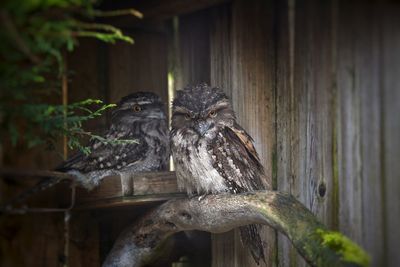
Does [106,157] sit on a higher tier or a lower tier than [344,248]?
higher

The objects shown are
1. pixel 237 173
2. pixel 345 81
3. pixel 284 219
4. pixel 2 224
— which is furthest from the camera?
pixel 237 173

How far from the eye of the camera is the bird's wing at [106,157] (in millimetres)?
3850

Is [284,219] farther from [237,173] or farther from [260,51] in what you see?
[260,51]

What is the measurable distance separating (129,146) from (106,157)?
223 millimetres

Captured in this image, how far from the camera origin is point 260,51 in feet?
12.4

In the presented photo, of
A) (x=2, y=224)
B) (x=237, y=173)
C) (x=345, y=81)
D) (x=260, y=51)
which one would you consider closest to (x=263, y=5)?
(x=260, y=51)

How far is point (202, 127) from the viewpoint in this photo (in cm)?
390

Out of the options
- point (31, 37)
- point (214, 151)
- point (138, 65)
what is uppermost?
point (138, 65)

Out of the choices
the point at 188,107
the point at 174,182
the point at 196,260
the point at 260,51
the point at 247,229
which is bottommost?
the point at 196,260

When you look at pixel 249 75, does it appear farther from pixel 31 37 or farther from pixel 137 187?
pixel 31 37

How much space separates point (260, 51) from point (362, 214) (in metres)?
1.09

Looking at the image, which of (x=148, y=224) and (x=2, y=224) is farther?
(x=148, y=224)

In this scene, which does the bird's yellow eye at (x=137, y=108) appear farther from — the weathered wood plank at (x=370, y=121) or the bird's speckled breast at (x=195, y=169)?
the weathered wood plank at (x=370, y=121)

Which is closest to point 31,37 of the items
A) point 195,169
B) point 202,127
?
point 195,169
